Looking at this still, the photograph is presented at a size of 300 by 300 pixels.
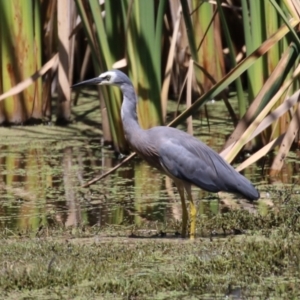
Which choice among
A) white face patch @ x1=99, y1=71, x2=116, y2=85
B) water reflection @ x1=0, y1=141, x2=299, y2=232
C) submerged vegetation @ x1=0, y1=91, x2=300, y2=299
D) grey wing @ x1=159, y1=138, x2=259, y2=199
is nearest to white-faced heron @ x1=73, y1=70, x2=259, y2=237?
grey wing @ x1=159, y1=138, x2=259, y2=199

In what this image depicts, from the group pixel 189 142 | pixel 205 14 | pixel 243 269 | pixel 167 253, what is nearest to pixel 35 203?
pixel 189 142

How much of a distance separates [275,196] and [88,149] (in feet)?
7.52

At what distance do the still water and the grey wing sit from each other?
47cm

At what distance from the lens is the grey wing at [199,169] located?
5566 millimetres

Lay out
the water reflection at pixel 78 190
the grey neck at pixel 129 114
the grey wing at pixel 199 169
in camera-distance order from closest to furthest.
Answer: the grey wing at pixel 199 169 → the grey neck at pixel 129 114 → the water reflection at pixel 78 190

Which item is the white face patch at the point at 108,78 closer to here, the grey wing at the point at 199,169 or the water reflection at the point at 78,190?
the grey wing at the point at 199,169

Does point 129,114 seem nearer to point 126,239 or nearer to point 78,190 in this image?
point 126,239

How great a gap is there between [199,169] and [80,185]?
1.68 metres

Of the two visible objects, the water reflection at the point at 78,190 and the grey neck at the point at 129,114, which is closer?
the grey neck at the point at 129,114

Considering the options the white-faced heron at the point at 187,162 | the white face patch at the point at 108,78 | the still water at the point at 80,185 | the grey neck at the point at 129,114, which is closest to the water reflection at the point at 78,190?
the still water at the point at 80,185

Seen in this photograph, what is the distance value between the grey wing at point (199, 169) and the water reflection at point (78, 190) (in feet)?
1.67

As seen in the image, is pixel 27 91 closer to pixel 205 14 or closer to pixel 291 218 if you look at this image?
pixel 205 14

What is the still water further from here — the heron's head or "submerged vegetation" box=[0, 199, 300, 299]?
the heron's head

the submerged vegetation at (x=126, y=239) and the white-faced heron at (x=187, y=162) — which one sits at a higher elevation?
the white-faced heron at (x=187, y=162)
